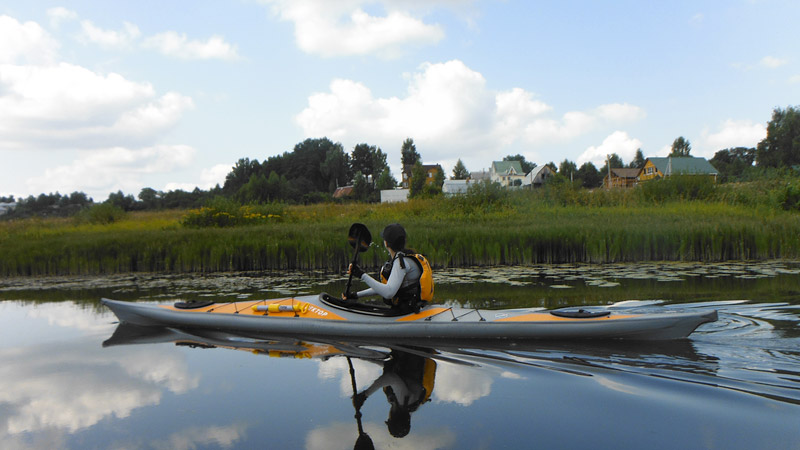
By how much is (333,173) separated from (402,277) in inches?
2462

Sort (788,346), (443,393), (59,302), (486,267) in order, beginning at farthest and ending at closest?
1. (486,267)
2. (59,302)
3. (788,346)
4. (443,393)

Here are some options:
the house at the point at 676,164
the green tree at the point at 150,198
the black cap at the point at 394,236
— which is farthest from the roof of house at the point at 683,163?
the black cap at the point at 394,236

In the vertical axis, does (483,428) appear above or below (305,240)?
below

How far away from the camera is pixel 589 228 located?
1038 centimetres

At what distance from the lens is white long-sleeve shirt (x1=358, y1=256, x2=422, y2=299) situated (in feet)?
15.3

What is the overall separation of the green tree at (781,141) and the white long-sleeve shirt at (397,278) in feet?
164

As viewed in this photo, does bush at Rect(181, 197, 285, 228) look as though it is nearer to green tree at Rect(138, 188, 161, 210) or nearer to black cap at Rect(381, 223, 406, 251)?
black cap at Rect(381, 223, 406, 251)

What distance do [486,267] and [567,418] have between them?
662cm

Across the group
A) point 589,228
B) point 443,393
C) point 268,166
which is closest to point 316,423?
point 443,393

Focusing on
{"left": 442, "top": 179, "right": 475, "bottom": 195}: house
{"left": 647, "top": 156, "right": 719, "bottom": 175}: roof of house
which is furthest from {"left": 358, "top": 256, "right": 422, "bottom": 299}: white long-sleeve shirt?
{"left": 647, "top": 156, "right": 719, "bottom": 175}: roof of house

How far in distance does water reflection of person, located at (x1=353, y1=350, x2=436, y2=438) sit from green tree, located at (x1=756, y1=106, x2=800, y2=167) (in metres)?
50.5

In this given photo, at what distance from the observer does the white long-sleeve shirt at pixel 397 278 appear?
4656 millimetres

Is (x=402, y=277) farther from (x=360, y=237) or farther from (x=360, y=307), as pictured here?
(x=360, y=237)

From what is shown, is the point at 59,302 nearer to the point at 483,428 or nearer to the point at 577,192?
the point at 483,428
